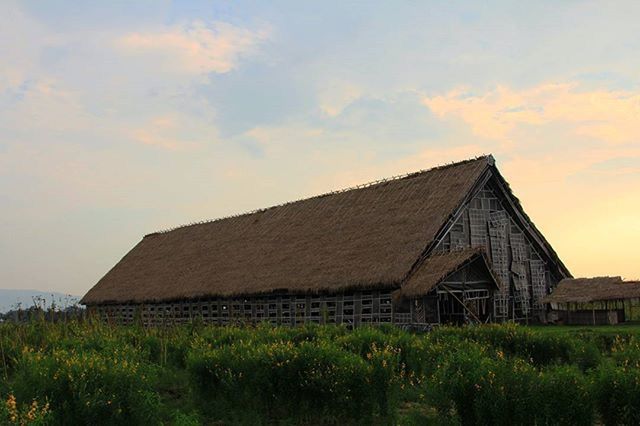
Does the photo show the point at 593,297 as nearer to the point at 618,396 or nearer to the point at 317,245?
the point at 317,245

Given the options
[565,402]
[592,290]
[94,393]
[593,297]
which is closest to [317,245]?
[593,297]

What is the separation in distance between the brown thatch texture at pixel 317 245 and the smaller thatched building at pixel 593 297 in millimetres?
7552

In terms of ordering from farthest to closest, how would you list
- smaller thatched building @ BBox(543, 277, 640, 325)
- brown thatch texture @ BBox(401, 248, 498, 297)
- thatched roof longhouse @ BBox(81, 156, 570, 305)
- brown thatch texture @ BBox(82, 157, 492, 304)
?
smaller thatched building @ BBox(543, 277, 640, 325), brown thatch texture @ BBox(82, 157, 492, 304), thatched roof longhouse @ BBox(81, 156, 570, 305), brown thatch texture @ BBox(401, 248, 498, 297)

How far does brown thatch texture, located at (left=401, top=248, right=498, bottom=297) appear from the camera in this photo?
2452 centimetres

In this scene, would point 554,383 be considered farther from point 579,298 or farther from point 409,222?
point 579,298

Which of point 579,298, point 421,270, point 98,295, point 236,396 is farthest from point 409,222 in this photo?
point 98,295

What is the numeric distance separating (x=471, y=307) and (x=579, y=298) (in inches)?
240

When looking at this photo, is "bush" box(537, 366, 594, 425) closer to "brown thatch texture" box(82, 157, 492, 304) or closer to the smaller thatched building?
"brown thatch texture" box(82, 157, 492, 304)

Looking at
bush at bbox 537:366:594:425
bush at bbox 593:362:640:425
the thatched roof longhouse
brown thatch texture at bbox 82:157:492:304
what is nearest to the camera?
bush at bbox 537:366:594:425

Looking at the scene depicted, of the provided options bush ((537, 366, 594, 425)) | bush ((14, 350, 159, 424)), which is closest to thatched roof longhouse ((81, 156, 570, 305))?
bush ((537, 366, 594, 425))

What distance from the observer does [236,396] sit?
37.3ft

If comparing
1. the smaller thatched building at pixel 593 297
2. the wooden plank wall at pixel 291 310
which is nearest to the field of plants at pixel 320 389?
the wooden plank wall at pixel 291 310

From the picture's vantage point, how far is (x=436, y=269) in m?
25.3

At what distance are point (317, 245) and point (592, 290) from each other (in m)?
13.3
